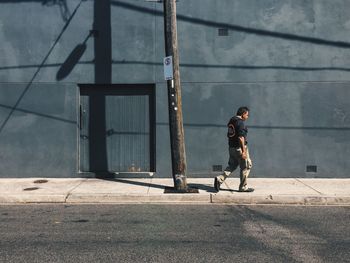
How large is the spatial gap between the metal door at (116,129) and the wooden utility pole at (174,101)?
2073 mm

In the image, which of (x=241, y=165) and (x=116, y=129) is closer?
(x=241, y=165)

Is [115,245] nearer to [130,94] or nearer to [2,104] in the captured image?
[130,94]

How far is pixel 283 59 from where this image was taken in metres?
11.6

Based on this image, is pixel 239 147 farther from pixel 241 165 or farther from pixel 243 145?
pixel 241 165

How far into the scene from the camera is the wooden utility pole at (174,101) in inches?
381

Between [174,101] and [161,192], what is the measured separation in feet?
6.42

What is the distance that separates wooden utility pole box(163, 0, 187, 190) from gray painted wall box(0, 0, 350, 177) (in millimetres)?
1796

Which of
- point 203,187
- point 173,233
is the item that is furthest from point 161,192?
point 173,233

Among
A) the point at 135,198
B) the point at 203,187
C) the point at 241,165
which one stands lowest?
the point at 135,198

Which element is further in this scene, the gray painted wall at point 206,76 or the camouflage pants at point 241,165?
the gray painted wall at point 206,76

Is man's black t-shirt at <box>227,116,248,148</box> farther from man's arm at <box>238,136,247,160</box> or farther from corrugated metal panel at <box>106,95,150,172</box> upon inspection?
corrugated metal panel at <box>106,95,150,172</box>

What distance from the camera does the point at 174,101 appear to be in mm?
A: 9734

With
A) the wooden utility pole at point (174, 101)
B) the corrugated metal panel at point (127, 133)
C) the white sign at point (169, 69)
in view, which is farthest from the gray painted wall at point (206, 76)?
the white sign at point (169, 69)

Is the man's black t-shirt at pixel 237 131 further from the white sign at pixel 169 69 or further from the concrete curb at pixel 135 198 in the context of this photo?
the white sign at pixel 169 69
